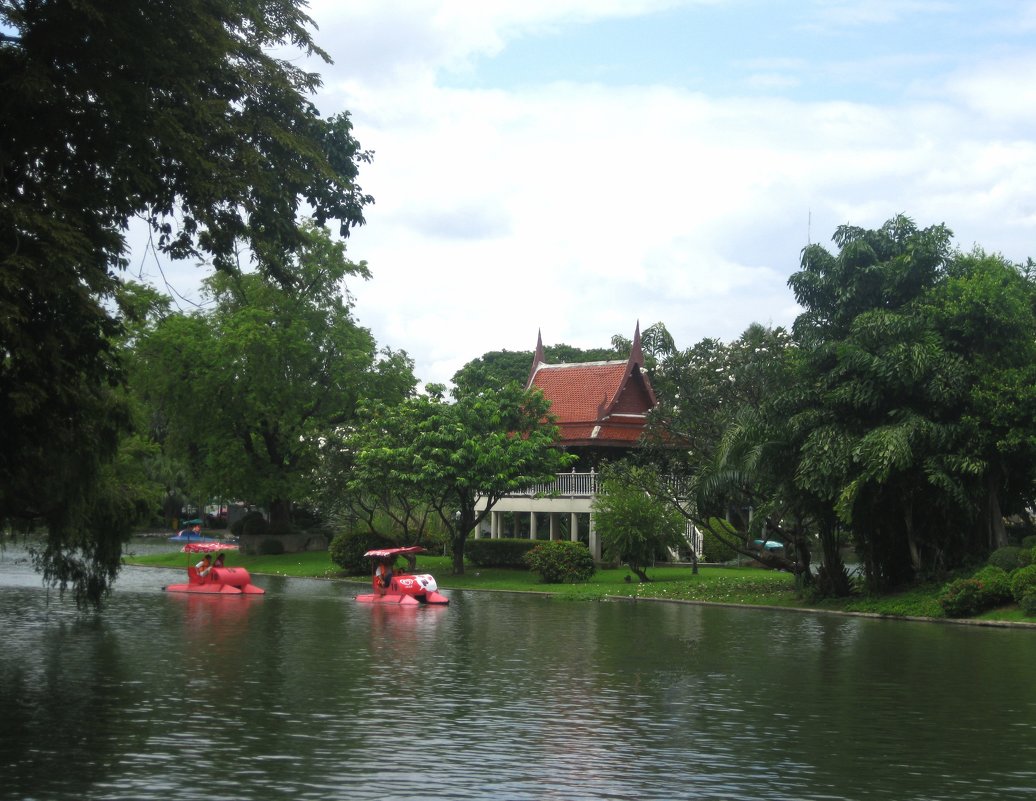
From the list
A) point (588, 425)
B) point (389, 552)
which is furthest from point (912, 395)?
point (588, 425)

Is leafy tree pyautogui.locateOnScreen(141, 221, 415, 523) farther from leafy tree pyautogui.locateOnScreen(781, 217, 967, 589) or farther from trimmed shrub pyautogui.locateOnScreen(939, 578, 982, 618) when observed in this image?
trimmed shrub pyautogui.locateOnScreen(939, 578, 982, 618)

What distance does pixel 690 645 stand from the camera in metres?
24.3

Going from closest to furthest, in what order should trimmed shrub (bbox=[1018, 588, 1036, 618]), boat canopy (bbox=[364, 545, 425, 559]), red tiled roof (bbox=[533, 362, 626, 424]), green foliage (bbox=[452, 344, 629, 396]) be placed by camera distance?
trimmed shrub (bbox=[1018, 588, 1036, 618])
boat canopy (bbox=[364, 545, 425, 559])
red tiled roof (bbox=[533, 362, 626, 424])
green foliage (bbox=[452, 344, 629, 396])

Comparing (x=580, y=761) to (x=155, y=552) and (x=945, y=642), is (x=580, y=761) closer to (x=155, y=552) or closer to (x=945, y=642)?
(x=945, y=642)

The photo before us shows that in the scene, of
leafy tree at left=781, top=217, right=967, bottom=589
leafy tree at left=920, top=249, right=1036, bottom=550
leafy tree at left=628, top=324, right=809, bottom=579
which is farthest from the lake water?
leafy tree at left=628, top=324, right=809, bottom=579

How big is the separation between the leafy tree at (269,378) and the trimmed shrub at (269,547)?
6.60 feet

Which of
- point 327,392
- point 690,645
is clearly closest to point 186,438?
point 327,392

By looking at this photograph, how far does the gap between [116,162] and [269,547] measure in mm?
46503

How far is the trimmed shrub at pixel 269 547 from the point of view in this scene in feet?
199

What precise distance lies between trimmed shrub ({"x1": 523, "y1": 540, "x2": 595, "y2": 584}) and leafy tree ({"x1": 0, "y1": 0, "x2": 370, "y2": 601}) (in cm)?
2545

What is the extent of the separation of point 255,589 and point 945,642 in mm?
21248

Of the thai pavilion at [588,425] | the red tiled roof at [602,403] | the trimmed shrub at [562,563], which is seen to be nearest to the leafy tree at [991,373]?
the trimmed shrub at [562,563]

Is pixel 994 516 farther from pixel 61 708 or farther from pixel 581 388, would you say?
pixel 581 388

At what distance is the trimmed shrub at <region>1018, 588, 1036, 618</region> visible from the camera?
93.5 feet
